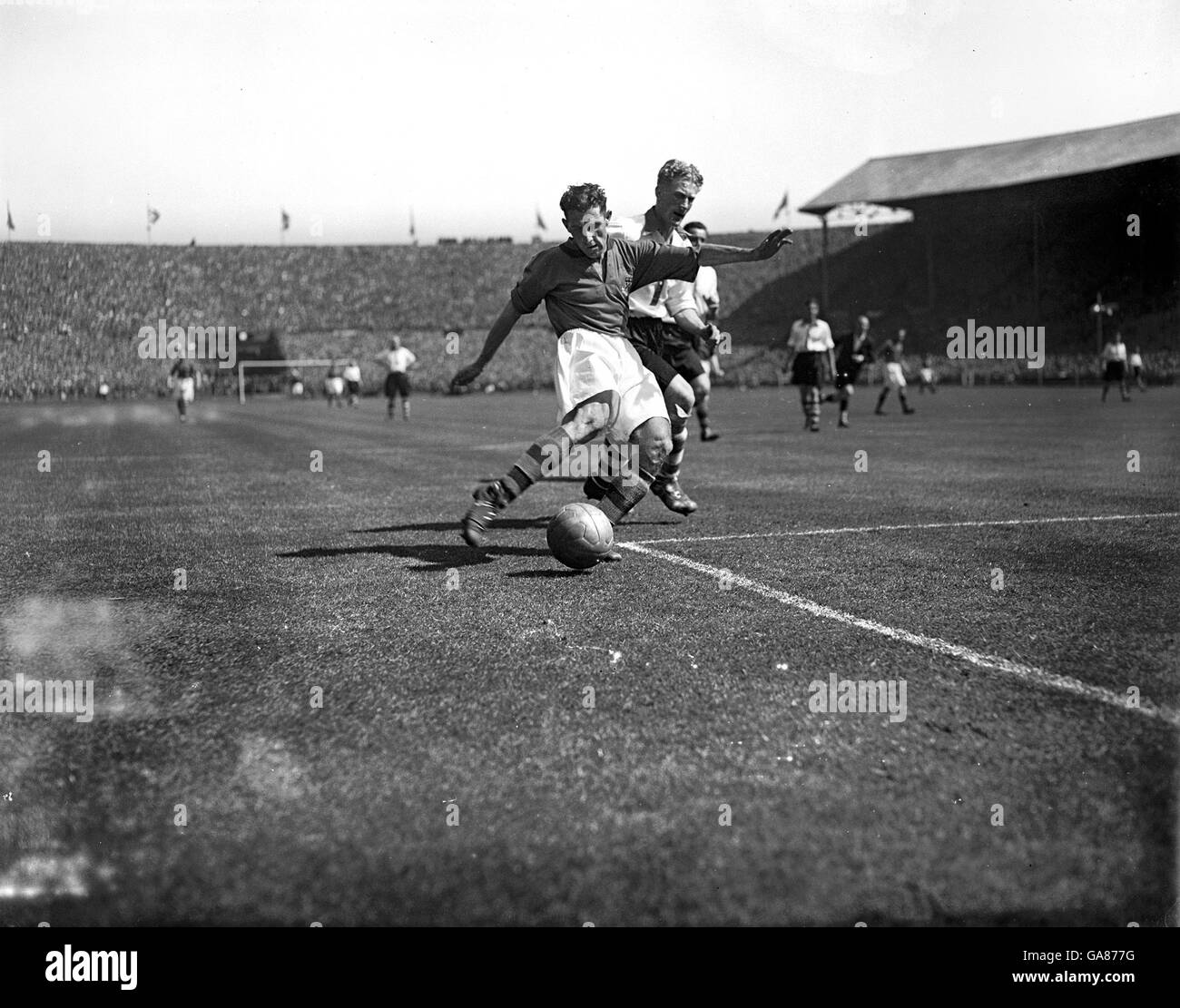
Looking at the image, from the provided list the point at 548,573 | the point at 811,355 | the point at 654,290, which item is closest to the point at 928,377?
the point at 811,355

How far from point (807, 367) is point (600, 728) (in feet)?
55.6

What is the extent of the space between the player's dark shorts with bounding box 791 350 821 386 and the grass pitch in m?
11.9

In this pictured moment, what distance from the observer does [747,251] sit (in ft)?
22.9

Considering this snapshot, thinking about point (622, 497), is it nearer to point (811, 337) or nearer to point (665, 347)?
point (665, 347)

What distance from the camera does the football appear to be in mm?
5852

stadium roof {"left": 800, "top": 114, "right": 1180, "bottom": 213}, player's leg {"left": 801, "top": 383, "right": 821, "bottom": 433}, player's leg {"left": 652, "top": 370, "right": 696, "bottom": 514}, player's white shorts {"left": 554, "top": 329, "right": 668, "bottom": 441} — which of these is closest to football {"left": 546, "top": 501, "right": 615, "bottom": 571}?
player's white shorts {"left": 554, "top": 329, "right": 668, "bottom": 441}

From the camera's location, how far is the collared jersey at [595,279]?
629 cm

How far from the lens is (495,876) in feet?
8.08

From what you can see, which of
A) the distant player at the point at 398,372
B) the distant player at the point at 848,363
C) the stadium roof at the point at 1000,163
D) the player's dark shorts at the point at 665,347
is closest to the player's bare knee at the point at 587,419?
the player's dark shorts at the point at 665,347

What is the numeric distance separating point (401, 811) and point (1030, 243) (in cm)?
5959

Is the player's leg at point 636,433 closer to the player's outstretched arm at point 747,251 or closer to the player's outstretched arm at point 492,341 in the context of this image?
the player's outstretched arm at point 492,341

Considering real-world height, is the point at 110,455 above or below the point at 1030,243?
below
